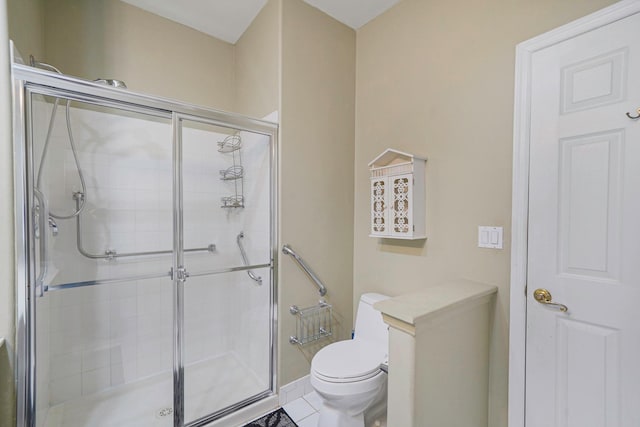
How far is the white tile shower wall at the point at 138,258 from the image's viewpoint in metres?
1.78

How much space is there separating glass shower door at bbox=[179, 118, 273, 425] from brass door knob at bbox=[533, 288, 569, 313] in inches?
59.2

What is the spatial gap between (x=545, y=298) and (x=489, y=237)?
353mm

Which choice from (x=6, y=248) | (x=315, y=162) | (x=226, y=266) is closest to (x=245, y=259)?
(x=226, y=266)

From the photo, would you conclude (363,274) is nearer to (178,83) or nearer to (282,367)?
(282,367)

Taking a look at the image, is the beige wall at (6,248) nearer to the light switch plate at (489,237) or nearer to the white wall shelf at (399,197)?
the white wall shelf at (399,197)

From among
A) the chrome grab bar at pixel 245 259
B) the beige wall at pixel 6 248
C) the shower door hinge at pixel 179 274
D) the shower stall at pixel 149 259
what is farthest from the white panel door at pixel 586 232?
the beige wall at pixel 6 248

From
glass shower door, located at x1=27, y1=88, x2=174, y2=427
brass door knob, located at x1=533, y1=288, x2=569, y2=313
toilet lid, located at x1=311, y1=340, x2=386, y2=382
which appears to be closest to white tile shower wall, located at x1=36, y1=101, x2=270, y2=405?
glass shower door, located at x1=27, y1=88, x2=174, y2=427

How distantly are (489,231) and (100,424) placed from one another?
2522 millimetres

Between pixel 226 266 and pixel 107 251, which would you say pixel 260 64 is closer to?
pixel 226 266

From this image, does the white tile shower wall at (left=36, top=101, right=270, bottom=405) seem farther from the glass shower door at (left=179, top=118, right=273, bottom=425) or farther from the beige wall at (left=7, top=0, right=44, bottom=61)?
the beige wall at (left=7, top=0, right=44, bottom=61)

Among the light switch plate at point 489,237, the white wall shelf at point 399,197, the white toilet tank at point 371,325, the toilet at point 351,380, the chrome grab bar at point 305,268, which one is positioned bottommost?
the toilet at point 351,380

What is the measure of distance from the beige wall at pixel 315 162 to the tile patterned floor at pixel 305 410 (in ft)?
0.51

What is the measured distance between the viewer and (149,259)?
2.07m

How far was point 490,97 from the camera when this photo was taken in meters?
1.45
